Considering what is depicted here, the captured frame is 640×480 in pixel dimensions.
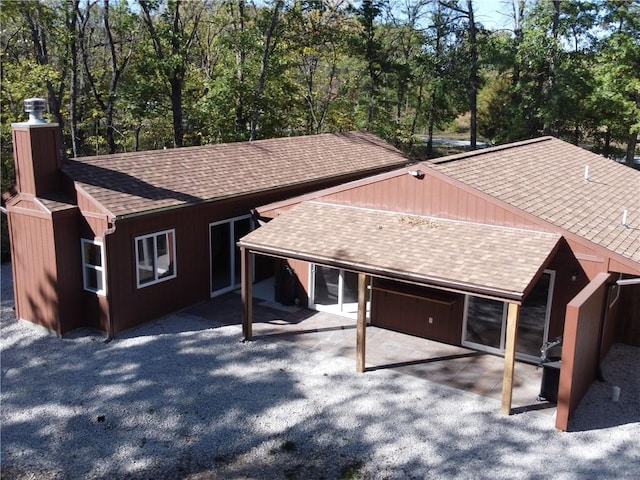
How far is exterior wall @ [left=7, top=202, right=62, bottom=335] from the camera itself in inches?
433

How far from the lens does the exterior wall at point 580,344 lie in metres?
7.80

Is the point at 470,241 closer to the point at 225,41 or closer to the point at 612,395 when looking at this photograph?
the point at 612,395

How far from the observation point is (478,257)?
30.9 feet

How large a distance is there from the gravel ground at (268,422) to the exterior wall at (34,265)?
34.8 inches

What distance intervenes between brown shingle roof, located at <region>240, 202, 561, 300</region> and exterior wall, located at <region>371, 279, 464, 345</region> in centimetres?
114

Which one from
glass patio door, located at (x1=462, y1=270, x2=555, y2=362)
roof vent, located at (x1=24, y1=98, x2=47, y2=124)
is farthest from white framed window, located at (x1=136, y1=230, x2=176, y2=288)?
glass patio door, located at (x1=462, y1=270, x2=555, y2=362)

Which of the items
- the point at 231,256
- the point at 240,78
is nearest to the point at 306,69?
the point at 240,78

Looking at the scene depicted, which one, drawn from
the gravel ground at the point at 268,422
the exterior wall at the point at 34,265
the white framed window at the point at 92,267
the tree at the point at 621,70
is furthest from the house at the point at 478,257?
the tree at the point at 621,70

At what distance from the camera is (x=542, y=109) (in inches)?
995

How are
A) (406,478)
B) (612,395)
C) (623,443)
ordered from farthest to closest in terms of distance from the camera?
(612,395)
(623,443)
(406,478)

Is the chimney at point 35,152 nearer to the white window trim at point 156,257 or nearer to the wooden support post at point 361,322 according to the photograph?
the white window trim at point 156,257

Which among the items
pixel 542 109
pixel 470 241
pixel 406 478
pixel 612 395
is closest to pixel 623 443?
pixel 612 395

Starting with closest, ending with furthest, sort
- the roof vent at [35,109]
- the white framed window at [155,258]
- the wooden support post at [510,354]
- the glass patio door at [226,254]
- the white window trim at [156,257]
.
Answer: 1. the wooden support post at [510,354]
2. the roof vent at [35,109]
3. the white window trim at [156,257]
4. the white framed window at [155,258]
5. the glass patio door at [226,254]

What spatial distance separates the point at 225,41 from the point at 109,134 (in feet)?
20.1
